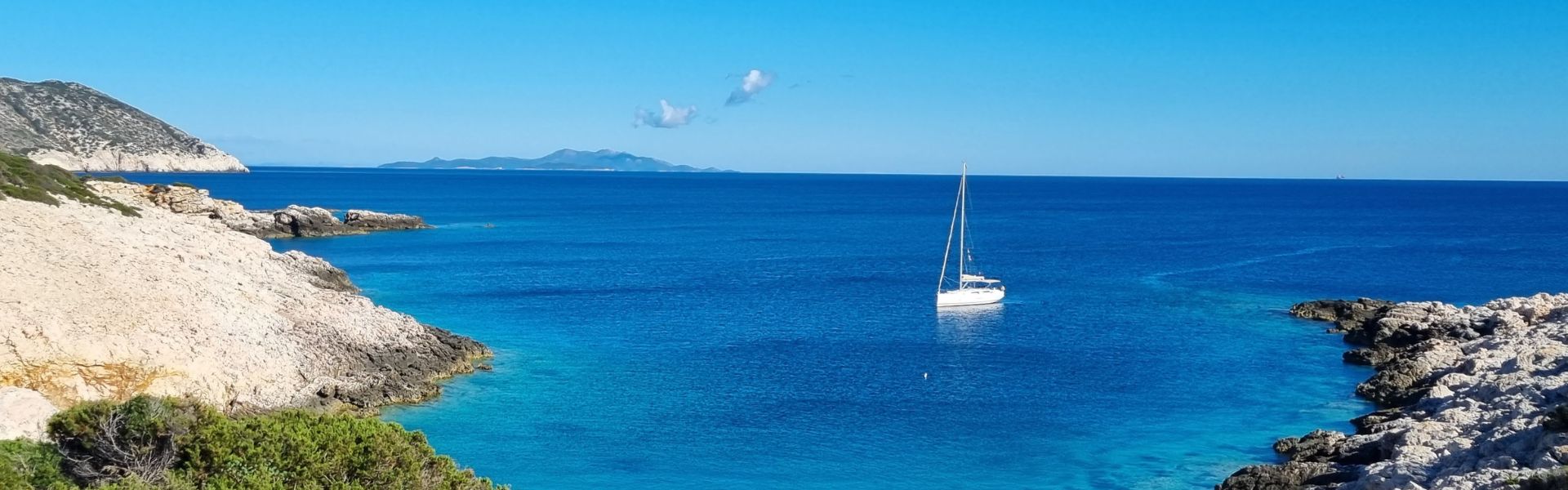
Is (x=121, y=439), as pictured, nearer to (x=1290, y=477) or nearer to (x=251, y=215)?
(x=1290, y=477)

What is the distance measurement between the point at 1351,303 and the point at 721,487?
3724cm

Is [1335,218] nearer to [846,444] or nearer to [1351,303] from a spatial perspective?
[1351,303]

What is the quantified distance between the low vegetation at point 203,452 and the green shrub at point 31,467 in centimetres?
2

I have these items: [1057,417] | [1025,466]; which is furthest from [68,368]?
[1057,417]

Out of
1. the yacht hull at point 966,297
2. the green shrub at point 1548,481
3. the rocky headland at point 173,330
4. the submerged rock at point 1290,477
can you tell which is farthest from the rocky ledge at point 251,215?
the green shrub at point 1548,481

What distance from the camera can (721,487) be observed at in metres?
27.5

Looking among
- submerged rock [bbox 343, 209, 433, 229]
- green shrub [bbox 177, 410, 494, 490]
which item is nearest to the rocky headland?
green shrub [bbox 177, 410, 494, 490]

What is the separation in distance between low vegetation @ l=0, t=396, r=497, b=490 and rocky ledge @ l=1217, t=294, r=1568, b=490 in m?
17.8

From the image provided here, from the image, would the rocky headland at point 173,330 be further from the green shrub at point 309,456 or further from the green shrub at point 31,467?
the green shrub at point 309,456

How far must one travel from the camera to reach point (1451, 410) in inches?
1116

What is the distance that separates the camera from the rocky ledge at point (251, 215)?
8175 cm

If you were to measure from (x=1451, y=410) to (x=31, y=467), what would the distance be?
29.6m

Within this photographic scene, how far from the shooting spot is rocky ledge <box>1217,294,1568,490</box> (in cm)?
2189

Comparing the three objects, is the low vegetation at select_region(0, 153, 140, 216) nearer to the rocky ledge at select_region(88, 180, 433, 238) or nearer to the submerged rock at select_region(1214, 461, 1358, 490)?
the rocky ledge at select_region(88, 180, 433, 238)
